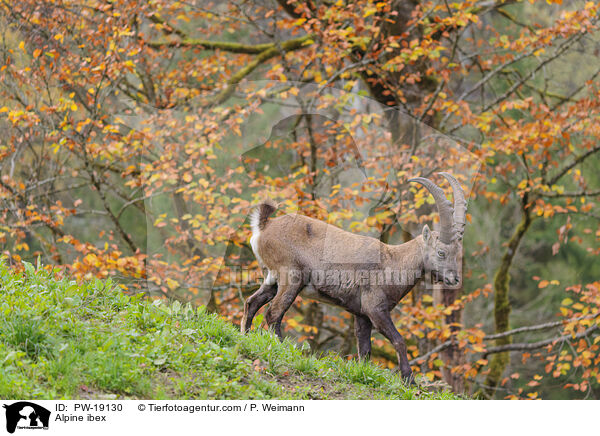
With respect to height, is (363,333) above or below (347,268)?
below

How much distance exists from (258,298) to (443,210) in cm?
235

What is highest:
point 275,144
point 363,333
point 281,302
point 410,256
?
point 275,144

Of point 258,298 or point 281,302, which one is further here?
point 258,298

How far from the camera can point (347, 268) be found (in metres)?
6.99

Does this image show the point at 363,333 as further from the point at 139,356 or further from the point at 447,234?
the point at 139,356

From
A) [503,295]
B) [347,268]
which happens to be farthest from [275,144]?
[503,295]

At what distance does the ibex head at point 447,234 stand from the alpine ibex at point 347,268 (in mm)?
11

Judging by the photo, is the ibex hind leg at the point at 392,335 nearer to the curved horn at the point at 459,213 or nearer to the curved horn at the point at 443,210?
the curved horn at the point at 443,210

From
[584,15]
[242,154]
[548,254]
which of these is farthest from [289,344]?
[548,254]

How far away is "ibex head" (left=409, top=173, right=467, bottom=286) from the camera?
659 centimetres
